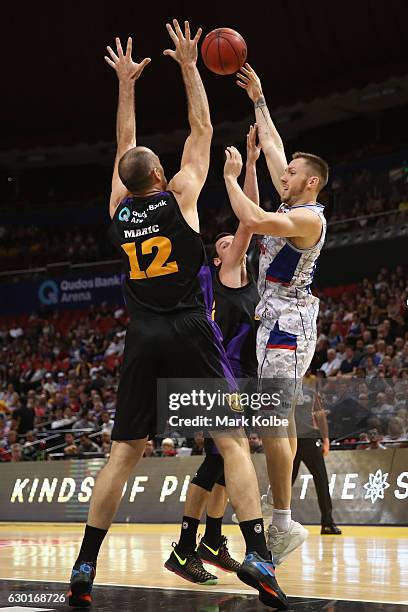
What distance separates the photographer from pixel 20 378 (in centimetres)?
2631

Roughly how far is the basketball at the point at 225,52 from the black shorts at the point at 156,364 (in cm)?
295

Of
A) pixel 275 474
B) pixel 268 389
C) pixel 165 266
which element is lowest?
pixel 275 474

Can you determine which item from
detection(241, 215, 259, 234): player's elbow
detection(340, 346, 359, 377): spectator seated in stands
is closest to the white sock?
detection(241, 215, 259, 234): player's elbow

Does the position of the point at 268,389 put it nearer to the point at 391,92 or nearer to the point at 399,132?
the point at 391,92

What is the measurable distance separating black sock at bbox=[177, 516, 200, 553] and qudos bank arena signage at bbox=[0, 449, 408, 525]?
20.0ft

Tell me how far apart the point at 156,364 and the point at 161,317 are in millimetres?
280

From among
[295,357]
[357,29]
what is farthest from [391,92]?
[295,357]

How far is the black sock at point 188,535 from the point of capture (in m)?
6.59

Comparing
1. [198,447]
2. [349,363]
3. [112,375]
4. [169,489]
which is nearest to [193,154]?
[169,489]

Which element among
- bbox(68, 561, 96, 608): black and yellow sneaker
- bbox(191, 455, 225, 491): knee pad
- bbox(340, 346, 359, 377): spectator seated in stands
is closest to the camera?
bbox(68, 561, 96, 608): black and yellow sneaker

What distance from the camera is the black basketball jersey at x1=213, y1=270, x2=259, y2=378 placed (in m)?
7.13

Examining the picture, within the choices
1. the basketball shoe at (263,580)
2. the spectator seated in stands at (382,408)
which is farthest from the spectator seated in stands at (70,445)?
the basketball shoe at (263,580)

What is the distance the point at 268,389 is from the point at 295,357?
281 millimetres

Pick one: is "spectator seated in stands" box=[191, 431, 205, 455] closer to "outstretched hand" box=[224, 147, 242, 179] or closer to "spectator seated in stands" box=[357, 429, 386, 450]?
"spectator seated in stands" box=[357, 429, 386, 450]
